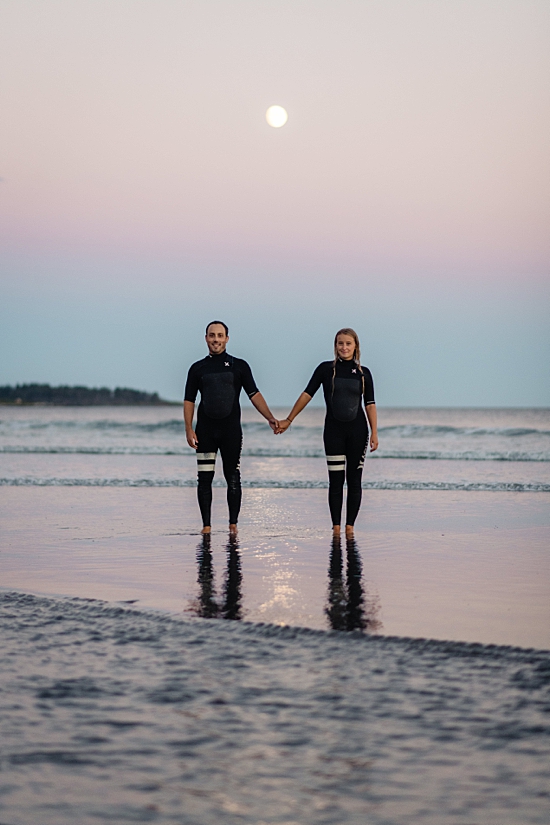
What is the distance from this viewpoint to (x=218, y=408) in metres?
8.87

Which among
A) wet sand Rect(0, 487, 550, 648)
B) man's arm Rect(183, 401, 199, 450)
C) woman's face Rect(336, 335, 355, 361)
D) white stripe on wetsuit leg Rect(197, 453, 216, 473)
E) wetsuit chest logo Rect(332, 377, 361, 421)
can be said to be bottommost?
wet sand Rect(0, 487, 550, 648)

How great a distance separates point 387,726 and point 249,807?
0.78m

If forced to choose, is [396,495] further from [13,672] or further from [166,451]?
[166,451]

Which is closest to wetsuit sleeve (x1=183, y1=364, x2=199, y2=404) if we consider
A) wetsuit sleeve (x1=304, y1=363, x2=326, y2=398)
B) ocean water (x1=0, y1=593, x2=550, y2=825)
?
wetsuit sleeve (x1=304, y1=363, x2=326, y2=398)

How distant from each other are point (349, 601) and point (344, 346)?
12.3 feet

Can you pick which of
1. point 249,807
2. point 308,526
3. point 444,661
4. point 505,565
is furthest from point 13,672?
point 308,526

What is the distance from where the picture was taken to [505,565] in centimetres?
693

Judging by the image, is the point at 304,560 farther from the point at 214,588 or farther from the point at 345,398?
the point at 345,398

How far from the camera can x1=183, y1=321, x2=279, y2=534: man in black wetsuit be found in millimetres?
8898

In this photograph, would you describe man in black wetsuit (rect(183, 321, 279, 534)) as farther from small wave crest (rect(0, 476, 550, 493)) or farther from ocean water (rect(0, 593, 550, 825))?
small wave crest (rect(0, 476, 550, 493))

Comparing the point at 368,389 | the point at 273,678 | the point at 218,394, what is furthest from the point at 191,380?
the point at 273,678

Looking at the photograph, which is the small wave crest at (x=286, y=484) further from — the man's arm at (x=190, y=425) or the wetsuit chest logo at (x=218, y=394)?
the wetsuit chest logo at (x=218, y=394)

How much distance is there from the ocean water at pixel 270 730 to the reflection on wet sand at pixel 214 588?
60cm

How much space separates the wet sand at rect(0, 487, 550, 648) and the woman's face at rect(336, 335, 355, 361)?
1.87 metres
